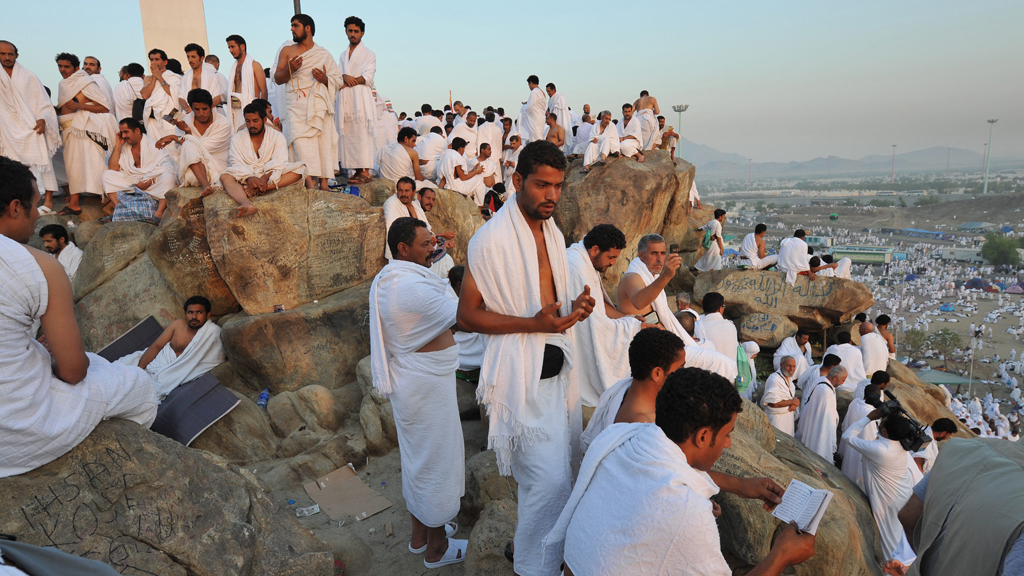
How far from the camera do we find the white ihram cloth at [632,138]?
14.7 metres

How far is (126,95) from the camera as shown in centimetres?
927

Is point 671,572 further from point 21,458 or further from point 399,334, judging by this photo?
point 21,458

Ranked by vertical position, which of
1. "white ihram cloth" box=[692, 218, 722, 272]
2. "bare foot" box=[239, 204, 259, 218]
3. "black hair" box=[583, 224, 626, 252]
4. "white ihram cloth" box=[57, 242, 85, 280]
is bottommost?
"white ihram cloth" box=[692, 218, 722, 272]

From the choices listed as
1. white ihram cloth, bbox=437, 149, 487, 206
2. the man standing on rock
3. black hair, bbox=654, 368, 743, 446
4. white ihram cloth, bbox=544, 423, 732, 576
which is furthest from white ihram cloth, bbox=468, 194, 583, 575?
white ihram cloth, bbox=437, 149, 487, 206

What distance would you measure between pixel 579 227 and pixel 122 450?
12.6 meters

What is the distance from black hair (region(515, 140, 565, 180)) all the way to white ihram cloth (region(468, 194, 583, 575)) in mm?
208

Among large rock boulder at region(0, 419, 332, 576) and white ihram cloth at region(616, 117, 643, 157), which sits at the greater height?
white ihram cloth at region(616, 117, 643, 157)

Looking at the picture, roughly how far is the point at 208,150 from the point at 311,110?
56.9 inches

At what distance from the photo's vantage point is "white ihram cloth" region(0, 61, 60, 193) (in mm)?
7719

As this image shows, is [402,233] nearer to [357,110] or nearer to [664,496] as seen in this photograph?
[664,496]

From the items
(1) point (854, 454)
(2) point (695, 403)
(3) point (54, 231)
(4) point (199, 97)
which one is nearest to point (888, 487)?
(1) point (854, 454)

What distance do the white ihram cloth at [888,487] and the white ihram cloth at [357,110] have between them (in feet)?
24.8

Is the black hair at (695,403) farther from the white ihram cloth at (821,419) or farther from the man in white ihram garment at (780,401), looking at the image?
the white ihram cloth at (821,419)

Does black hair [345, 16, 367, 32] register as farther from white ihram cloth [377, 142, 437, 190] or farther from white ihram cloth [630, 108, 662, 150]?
white ihram cloth [630, 108, 662, 150]
